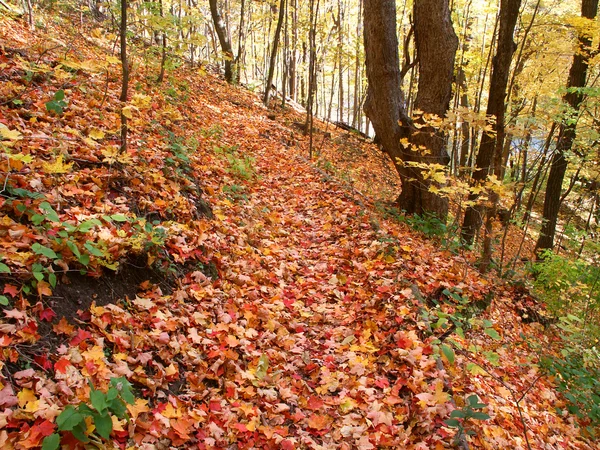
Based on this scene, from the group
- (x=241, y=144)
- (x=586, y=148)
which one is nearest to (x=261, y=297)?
(x=241, y=144)

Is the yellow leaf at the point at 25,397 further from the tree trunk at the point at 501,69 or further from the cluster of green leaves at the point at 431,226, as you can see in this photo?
the cluster of green leaves at the point at 431,226

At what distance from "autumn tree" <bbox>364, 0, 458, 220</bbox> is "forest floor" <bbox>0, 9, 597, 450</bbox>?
1928 millimetres

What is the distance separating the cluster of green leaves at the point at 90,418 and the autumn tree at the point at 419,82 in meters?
5.88

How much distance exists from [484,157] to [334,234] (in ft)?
10.6

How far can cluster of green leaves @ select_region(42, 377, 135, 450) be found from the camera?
1.83 m

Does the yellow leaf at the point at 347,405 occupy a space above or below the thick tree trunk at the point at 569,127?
below

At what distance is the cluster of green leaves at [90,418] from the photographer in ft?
6.01

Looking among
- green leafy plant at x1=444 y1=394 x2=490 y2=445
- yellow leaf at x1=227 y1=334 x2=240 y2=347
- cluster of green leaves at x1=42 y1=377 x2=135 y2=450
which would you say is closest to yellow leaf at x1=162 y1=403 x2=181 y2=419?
cluster of green leaves at x1=42 y1=377 x2=135 y2=450

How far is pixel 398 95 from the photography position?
24.6ft

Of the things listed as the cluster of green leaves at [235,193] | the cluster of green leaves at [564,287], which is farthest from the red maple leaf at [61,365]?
the cluster of green leaves at [564,287]

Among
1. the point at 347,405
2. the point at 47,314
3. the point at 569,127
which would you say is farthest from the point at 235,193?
the point at 569,127

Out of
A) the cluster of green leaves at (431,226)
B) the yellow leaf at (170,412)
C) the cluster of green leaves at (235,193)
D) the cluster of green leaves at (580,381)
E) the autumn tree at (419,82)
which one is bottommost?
the cluster of green leaves at (580,381)

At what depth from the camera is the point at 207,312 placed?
11.9 ft

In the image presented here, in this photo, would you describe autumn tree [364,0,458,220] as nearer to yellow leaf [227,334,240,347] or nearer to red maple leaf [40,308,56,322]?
yellow leaf [227,334,240,347]
